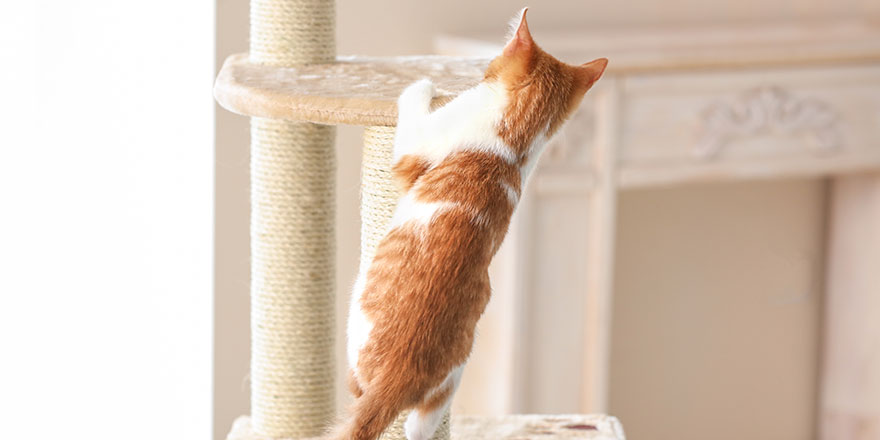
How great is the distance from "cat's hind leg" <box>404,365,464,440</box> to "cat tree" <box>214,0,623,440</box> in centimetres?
37

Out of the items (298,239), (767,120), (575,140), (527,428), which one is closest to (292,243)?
(298,239)

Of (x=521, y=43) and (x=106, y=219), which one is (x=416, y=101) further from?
(x=106, y=219)

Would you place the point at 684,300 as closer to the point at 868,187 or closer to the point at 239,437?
the point at 868,187

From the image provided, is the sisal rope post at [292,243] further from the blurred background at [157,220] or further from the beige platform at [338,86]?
the blurred background at [157,220]

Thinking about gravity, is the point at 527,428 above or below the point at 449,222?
below

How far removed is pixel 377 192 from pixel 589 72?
28 centimetres

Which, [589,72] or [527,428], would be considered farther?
[527,428]

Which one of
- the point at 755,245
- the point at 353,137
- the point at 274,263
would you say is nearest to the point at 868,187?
the point at 755,245

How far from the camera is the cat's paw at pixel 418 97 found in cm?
96

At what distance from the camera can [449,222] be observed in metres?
0.89

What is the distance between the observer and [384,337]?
35.9 inches

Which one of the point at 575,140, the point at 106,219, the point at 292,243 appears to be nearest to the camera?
the point at 292,243

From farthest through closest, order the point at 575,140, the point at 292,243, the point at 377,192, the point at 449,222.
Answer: the point at 575,140 → the point at 292,243 → the point at 377,192 → the point at 449,222

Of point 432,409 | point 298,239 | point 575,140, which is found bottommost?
point 432,409
